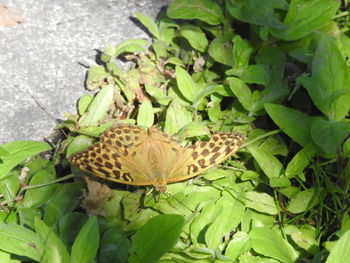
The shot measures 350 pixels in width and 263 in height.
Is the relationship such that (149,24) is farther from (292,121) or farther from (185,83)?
(292,121)

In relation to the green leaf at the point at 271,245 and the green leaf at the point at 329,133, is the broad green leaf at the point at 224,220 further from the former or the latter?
the green leaf at the point at 329,133

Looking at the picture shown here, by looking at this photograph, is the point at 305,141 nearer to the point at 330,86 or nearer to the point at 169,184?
the point at 330,86

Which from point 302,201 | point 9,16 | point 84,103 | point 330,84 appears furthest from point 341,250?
point 9,16

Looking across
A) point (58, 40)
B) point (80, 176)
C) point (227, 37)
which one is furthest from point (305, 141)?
point (58, 40)

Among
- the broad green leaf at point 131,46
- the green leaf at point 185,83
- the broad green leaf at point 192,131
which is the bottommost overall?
the broad green leaf at point 192,131

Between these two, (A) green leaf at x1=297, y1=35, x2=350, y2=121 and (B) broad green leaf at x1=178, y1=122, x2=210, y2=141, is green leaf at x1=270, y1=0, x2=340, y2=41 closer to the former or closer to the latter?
(A) green leaf at x1=297, y1=35, x2=350, y2=121

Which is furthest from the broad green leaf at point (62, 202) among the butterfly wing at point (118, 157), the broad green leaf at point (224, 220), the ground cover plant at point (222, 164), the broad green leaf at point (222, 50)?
the broad green leaf at point (222, 50)

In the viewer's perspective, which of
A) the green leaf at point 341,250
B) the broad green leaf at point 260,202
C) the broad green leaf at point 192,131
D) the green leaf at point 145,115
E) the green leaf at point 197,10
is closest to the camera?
the green leaf at point 341,250

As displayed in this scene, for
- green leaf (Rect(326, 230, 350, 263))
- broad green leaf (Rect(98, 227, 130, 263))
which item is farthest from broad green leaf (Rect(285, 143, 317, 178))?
→ broad green leaf (Rect(98, 227, 130, 263))
